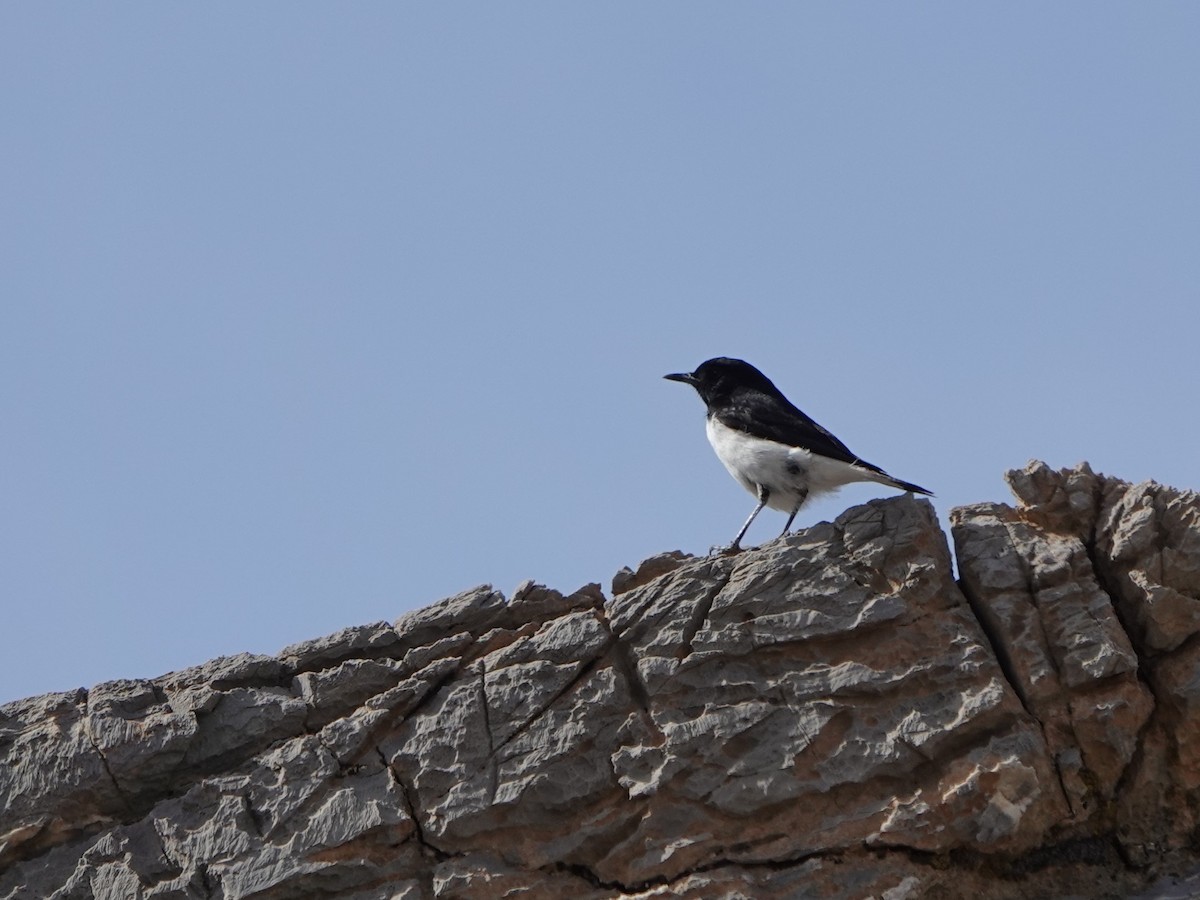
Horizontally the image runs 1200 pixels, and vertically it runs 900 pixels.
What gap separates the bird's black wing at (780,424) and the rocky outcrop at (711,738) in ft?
5.94

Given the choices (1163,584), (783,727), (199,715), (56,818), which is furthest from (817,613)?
(56,818)

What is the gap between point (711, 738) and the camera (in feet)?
33.5

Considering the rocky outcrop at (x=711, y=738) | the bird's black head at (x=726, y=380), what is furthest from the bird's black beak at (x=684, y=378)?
the rocky outcrop at (x=711, y=738)

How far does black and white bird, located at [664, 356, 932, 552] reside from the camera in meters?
12.8

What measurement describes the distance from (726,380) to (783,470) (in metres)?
1.80

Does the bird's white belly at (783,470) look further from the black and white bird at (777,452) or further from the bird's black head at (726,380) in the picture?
the bird's black head at (726,380)

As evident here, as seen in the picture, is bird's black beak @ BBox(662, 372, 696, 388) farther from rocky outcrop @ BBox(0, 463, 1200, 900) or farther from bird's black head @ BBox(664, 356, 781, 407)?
rocky outcrop @ BBox(0, 463, 1200, 900)

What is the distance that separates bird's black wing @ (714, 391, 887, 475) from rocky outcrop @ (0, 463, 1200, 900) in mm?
1810

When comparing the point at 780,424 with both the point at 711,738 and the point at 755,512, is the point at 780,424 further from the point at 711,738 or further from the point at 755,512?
the point at 711,738

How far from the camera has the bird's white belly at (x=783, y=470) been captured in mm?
12828

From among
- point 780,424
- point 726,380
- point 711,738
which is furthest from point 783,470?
point 711,738

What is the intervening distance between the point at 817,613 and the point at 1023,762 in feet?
5.44

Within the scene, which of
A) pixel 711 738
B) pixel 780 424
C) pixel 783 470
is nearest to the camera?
pixel 711 738

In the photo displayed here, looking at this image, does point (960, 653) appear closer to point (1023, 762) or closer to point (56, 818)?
point (1023, 762)
